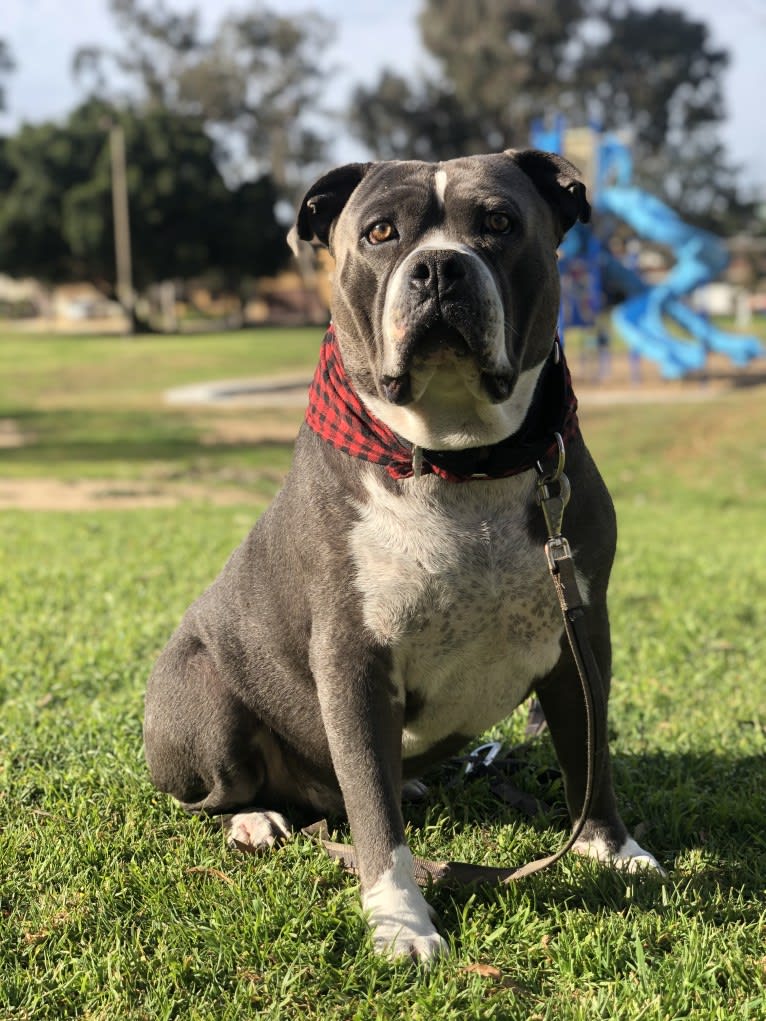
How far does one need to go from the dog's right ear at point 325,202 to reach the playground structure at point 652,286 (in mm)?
17463

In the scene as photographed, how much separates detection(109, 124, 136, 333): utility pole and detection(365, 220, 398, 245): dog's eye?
1592 inches

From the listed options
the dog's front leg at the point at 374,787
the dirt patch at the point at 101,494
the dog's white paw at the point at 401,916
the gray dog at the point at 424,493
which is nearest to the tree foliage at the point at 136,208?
the dirt patch at the point at 101,494

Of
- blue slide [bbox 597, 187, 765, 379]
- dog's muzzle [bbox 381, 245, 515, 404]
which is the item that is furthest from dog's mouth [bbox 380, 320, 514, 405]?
blue slide [bbox 597, 187, 765, 379]

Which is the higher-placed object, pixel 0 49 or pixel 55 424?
pixel 0 49

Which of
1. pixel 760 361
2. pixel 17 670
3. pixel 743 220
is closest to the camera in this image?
pixel 17 670

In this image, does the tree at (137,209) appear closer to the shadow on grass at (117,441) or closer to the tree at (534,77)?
the tree at (534,77)

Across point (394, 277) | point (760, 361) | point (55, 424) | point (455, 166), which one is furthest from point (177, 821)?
point (760, 361)

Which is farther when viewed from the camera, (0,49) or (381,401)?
(0,49)

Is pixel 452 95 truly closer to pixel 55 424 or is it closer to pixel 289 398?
pixel 289 398

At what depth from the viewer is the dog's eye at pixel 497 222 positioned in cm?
259

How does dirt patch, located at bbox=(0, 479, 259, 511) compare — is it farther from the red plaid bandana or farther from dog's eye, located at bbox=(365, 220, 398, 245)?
dog's eye, located at bbox=(365, 220, 398, 245)

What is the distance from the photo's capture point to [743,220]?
57.1m

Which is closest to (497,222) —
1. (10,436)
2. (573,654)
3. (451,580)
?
(451,580)

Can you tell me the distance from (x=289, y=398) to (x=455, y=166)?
1796 cm
